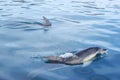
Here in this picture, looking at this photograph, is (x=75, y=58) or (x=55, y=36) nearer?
(x=75, y=58)

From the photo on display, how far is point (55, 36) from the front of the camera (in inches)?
409

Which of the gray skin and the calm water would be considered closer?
the calm water

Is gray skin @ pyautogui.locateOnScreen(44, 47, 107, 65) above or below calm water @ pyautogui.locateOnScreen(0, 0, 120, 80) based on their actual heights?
above

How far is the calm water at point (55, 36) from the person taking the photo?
23.0 feet

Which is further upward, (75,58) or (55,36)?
(75,58)

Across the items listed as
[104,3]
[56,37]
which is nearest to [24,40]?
[56,37]

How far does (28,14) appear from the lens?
14.4m

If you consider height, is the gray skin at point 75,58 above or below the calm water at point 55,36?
above

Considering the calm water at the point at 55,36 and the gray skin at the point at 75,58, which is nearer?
the calm water at the point at 55,36

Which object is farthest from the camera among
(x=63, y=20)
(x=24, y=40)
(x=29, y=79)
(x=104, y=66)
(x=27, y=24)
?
(x=63, y=20)

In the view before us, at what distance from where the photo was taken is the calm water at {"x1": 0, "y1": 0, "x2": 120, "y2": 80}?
275 inches

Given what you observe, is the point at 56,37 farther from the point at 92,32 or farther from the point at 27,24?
the point at 27,24

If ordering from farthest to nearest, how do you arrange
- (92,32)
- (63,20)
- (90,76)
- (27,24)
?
(63,20), (27,24), (92,32), (90,76)

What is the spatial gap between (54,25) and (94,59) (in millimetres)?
4776
